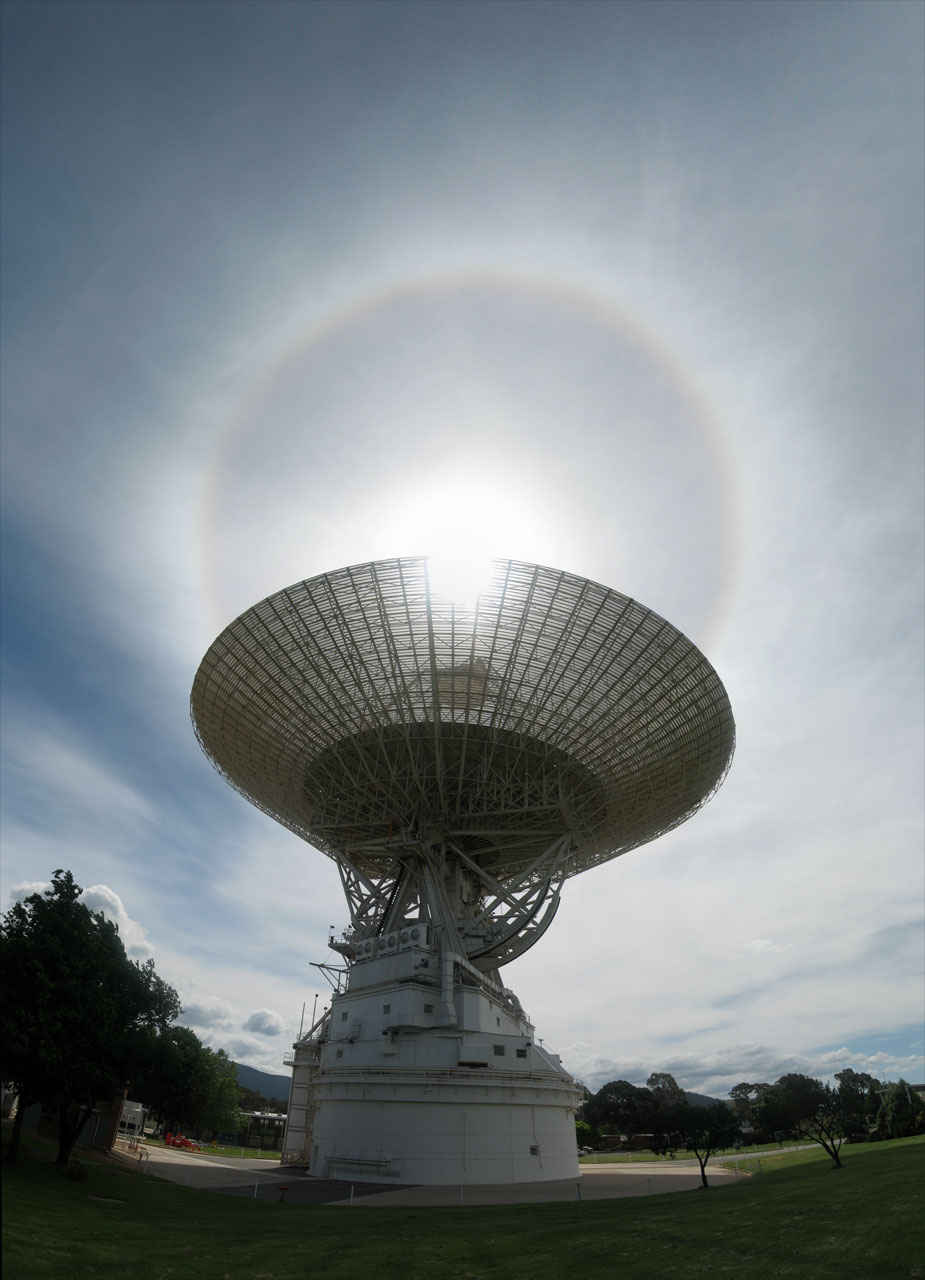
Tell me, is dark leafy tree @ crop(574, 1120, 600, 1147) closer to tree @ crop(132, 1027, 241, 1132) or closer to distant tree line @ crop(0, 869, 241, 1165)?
tree @ crop(132, 1027, 241, 1132)

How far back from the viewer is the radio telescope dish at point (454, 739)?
3962 cm

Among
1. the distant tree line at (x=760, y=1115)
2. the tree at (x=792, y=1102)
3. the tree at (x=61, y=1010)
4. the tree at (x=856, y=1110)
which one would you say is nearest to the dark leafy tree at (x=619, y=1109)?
the distant tree line at (x=760, y=1115)

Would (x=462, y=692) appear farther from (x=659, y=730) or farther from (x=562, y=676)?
(x=659, y=730)

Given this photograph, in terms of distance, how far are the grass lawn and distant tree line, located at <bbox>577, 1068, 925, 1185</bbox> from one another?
15.4m

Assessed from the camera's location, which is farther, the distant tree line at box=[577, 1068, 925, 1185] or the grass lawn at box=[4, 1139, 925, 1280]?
the distant tree line at box=[577, 1068, 925, 1185]

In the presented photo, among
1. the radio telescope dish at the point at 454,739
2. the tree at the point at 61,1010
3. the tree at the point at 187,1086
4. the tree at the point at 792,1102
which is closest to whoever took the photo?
the tree at the point at 61,1010

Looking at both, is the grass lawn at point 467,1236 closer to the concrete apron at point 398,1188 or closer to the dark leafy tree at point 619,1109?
the concrete apron at point 398,1188

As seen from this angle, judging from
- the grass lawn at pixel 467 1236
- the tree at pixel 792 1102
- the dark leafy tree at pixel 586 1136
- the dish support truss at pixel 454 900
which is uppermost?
the dish support truss at pixel 454 900

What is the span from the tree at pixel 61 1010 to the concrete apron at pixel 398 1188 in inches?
346

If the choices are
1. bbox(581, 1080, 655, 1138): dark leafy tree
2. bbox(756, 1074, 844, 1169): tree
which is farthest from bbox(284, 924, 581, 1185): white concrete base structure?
bbox(581, 1080, 655, 1138): dark leafy tree

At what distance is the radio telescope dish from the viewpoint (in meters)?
39.6

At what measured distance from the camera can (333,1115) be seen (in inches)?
1651

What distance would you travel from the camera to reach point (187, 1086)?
210 ft

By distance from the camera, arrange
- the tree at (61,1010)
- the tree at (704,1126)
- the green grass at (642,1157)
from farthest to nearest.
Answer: the green grass at (642,1157) → the tree at (704,1126) → the tree at (61,1010)
